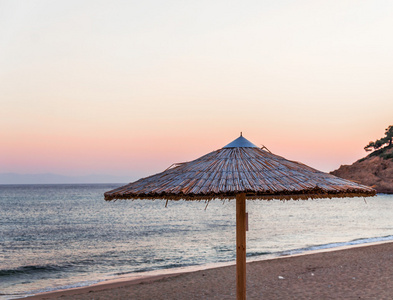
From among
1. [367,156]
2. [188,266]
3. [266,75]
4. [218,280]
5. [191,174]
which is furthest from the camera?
[367,156]

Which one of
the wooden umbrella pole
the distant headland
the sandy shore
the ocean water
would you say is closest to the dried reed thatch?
the wooden umbrella pole

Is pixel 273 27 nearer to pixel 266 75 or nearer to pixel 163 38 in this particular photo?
pixel 266 75

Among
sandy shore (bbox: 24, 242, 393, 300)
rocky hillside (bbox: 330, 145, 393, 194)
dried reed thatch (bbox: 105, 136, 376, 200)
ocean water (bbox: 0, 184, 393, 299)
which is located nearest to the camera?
dried reed thatch (bbox: 105, 136, 376, 200)

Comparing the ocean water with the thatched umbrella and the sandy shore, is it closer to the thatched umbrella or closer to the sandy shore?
the sandy shore

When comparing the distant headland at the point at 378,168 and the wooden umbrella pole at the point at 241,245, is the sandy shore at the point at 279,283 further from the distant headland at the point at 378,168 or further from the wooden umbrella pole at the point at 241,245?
the distant headland at the point at 378,168

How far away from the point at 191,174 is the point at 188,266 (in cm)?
1081

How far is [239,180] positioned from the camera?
5203 mm

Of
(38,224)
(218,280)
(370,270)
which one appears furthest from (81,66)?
(38,224)

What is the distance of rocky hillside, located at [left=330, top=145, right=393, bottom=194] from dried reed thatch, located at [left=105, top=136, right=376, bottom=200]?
9344cm

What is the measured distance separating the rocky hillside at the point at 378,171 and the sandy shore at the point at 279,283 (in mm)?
Result: 85266

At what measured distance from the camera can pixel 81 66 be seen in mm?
21969

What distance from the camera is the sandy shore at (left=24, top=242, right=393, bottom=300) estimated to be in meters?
9.61

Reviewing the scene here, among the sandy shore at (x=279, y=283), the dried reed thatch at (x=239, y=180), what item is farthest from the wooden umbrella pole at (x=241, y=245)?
the sandy shore at (x=279, y=283)

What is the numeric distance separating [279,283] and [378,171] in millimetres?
95152
